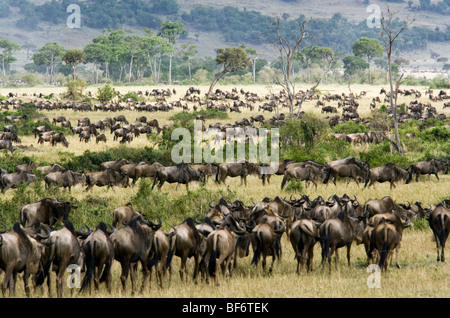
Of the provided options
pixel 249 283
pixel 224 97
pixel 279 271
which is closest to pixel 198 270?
pixel 249 283

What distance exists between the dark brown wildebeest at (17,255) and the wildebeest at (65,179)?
32.2 feet

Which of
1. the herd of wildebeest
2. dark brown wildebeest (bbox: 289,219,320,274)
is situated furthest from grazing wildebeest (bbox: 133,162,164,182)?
→ dark brown wildebeest (bbox: 289,219,320,274)

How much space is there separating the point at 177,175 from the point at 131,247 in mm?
10676

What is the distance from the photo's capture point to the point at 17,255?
8664mm

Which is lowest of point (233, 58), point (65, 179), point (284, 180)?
point (284, 180)

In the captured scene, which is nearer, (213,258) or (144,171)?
(213,258)

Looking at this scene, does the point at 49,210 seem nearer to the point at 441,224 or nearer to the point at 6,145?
the point at 441,224

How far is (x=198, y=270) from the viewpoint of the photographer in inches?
402

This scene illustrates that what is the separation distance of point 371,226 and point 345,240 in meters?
0.62

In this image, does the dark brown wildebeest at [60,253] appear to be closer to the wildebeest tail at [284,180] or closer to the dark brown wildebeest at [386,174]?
the wildebeest tail at [284,180]

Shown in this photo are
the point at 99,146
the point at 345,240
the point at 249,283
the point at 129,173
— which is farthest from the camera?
the point at 99,146

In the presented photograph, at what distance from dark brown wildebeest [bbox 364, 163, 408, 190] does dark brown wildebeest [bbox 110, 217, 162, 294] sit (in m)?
11.9

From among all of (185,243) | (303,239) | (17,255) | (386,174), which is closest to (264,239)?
(303,239)
